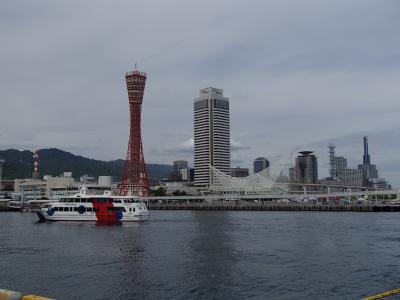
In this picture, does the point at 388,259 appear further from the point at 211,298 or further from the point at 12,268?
the point at 12,268

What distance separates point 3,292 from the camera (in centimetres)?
740

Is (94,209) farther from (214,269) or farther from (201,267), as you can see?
(214,269)

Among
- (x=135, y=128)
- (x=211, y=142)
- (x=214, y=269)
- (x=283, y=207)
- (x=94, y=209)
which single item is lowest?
(x=214, y=269)

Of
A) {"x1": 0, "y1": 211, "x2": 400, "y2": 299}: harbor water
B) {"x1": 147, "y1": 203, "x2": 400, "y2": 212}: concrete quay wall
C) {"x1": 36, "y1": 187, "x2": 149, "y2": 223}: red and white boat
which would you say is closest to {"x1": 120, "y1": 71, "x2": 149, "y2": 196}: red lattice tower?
{"x1": 147, "y1": 203, "x2": 400, "y2": 212}: concrete quay wall

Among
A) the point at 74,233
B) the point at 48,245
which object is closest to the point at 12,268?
the point at 48,245

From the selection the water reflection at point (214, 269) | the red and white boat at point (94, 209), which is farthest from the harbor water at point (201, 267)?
the red and white boat at point (94, 209)

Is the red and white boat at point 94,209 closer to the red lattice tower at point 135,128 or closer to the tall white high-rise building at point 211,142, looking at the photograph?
the red lattice tower at point 135,128

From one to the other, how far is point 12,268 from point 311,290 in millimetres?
12542

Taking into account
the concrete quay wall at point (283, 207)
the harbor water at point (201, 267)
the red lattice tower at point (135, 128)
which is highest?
the red lattice tower at point (135, 128)

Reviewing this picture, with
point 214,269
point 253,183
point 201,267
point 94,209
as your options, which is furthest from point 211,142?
point 214,269

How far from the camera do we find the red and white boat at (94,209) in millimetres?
48781

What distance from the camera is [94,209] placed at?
4884 centimetres

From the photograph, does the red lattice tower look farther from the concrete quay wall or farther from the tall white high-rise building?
the tall white high-rise building

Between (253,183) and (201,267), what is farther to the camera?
(253,183)
